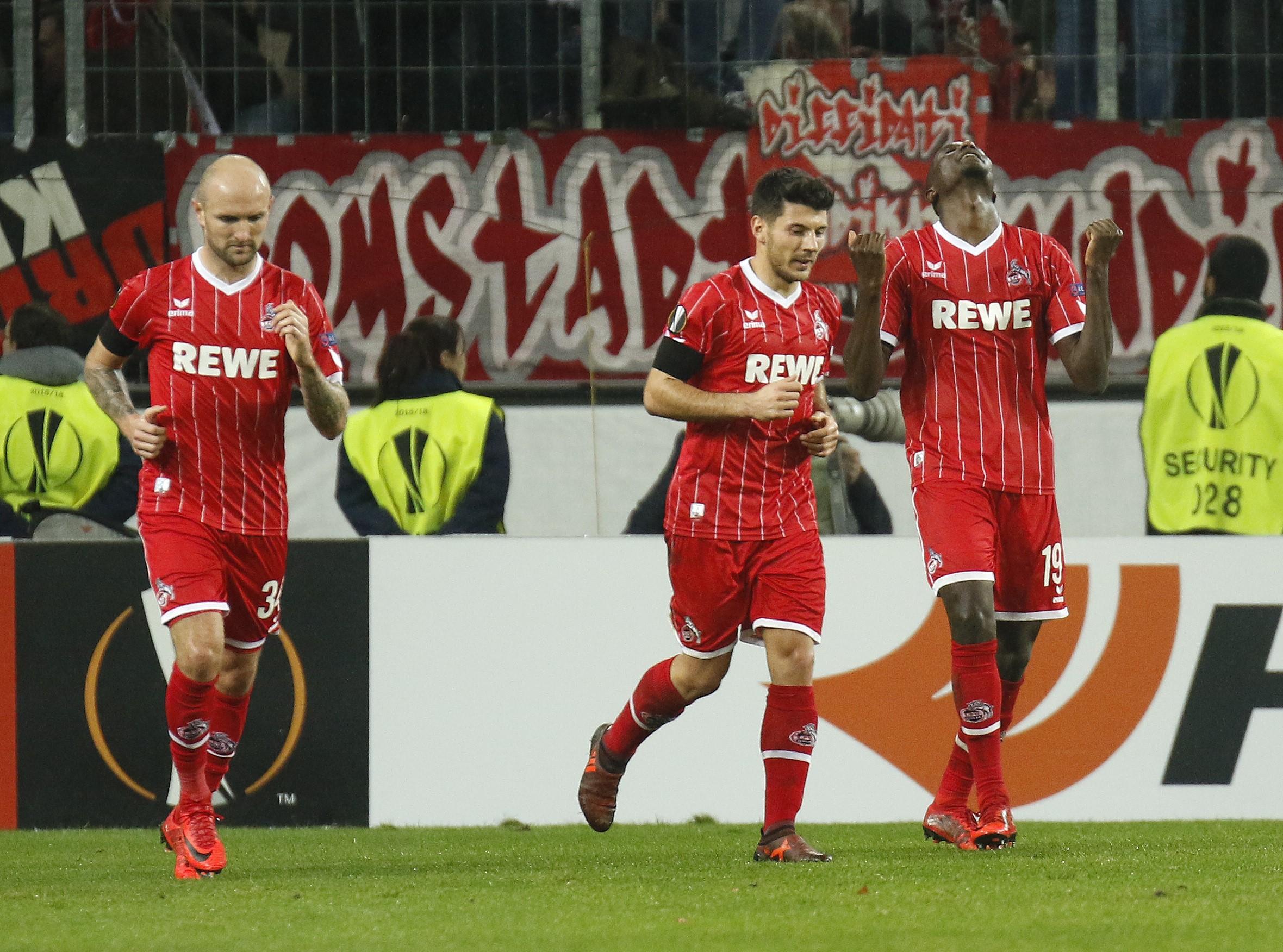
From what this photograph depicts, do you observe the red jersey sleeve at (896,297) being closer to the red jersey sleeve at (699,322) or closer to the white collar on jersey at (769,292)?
the white collar on jersey at (769,292)

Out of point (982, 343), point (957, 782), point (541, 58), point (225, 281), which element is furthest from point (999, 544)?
point (541, 58)

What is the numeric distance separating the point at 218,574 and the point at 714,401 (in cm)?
145

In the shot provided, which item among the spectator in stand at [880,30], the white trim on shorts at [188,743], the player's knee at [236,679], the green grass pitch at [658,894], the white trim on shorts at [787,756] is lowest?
the green grass pitch at [658,894]

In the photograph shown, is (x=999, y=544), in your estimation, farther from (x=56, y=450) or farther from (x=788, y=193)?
(x=56, y=450)

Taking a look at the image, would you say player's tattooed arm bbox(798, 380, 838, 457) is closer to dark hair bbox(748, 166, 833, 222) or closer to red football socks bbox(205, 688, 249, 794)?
dark hair bbox(748, 166, 833, 222)

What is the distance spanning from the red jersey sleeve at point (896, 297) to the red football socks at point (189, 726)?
86.2 inches

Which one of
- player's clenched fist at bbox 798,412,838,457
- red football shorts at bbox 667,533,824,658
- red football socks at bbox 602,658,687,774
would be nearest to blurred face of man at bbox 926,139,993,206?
player's clenched fist at bbox 798,412,838,457

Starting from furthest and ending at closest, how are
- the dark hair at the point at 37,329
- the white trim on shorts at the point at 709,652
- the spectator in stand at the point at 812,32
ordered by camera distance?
the spectator in stand at the point at 812,32 < the dark hair at the point at 37,329 < the white trim on shorts at the point at 709,652

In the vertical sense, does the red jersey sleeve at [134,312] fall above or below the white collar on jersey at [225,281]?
below

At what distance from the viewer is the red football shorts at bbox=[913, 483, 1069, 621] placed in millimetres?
5691

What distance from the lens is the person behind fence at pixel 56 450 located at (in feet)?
26.5

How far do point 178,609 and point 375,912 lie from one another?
4.03 ft

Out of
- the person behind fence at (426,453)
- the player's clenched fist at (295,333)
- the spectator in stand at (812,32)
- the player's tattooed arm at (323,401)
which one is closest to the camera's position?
the player's clenched fist at (295,333)

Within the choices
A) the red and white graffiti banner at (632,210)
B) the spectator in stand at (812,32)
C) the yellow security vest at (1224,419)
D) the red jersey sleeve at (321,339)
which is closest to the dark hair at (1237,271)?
the yellow security vest at (1224,419)
